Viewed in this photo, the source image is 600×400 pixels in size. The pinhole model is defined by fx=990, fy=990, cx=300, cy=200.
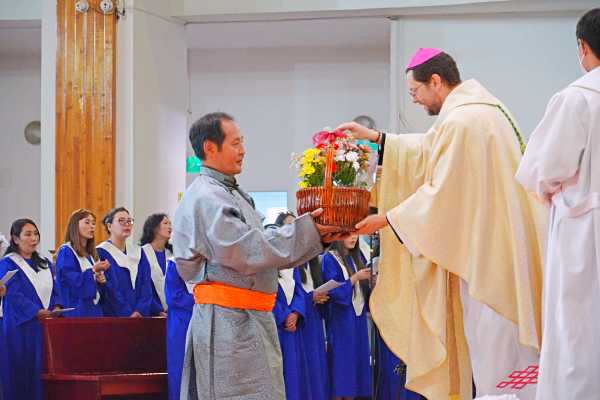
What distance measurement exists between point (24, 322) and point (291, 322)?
2200 millimetres

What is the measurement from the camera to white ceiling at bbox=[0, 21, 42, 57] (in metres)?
13.1

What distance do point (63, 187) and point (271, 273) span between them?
6767mm

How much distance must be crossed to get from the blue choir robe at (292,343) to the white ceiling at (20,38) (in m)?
6.22

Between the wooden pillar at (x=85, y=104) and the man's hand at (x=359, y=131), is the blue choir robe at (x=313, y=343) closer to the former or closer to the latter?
the wooden pillar at (x=85, y=104)

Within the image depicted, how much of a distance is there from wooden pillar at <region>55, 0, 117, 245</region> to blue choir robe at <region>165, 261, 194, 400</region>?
11.2 ft

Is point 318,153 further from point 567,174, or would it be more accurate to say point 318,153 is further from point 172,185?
point 172,185

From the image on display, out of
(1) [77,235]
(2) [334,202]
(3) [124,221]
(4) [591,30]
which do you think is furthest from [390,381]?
(4) [591,30]

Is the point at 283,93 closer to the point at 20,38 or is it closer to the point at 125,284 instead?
the point at 20,38

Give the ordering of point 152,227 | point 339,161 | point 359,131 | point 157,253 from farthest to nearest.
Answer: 1. point 152,227
2. point 157,253
3. point 359,131
4. point 339,161

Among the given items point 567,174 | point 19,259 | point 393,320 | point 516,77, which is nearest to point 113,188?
point 19,259

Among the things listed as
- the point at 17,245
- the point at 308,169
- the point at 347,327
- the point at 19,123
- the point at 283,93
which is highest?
the point at 283,93

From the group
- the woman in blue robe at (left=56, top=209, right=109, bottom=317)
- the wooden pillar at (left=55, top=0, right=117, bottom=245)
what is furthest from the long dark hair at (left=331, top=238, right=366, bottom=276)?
the wooden pillar at (left=55, top=0, right=117, bottom=245)

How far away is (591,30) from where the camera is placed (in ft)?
12.9

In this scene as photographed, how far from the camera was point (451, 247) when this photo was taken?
4688 mm
